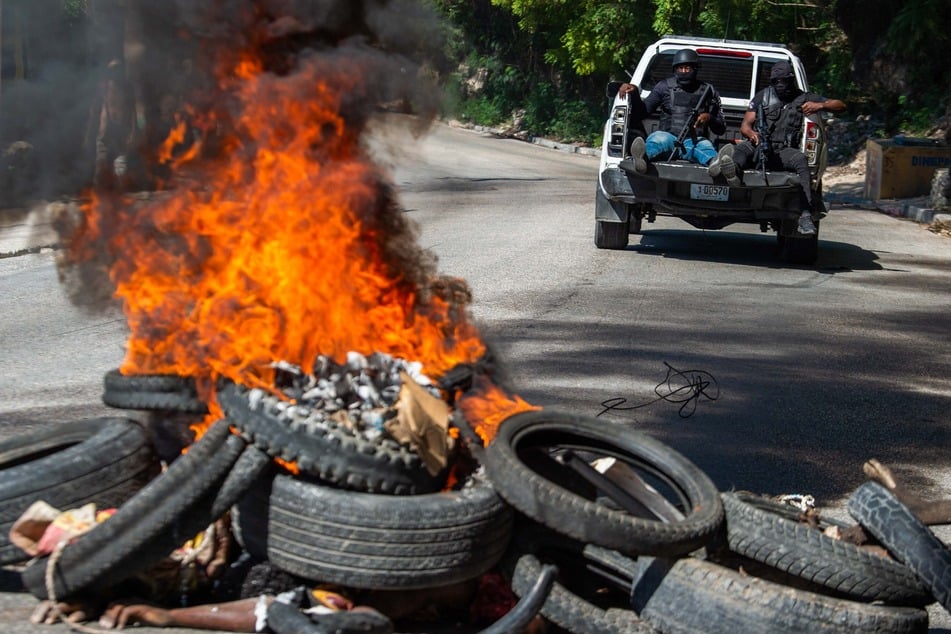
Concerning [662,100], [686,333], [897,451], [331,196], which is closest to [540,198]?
[662,100]

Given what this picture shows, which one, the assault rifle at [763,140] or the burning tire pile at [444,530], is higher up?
the assault rifle at [763,140]

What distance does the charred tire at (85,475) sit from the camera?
401 centimetres

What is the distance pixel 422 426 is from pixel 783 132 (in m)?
10.6

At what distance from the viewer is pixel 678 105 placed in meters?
13.2

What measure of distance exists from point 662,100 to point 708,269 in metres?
2.16

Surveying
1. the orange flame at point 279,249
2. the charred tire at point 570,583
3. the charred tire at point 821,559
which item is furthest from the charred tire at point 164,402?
the charred tire at point 821,559

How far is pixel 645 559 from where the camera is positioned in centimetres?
386

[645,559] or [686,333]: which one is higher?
[645,559]

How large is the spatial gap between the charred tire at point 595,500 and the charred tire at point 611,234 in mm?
9975

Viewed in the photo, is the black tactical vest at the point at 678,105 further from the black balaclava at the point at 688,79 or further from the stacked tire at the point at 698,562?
the stacked tire at the point at 698,562

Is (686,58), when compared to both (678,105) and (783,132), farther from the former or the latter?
(783,132)

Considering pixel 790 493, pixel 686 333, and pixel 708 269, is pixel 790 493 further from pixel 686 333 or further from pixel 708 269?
pixel 708 269

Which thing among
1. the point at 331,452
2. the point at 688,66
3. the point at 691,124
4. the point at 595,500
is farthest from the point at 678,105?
the point at 331,452

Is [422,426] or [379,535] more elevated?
[422,426]
